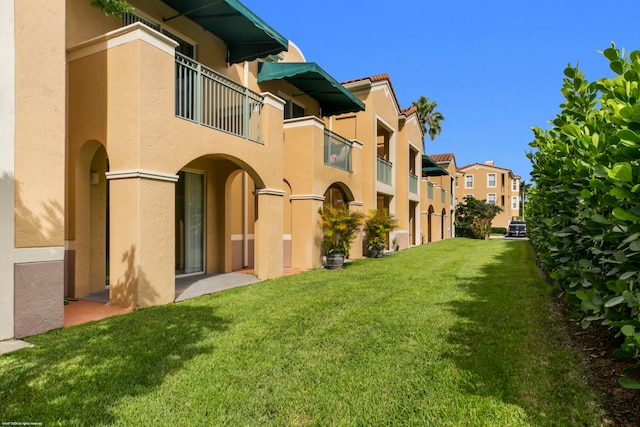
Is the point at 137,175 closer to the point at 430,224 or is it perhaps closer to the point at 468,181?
the point at 430,224

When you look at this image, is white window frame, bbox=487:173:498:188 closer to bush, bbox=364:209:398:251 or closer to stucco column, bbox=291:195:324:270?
bush, bbox=364:209:398:251

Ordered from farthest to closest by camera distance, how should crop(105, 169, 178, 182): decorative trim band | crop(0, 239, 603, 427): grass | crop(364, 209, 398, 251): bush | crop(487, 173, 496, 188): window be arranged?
crop(487, 173, 496, 188): window → crop(364, 209, 398, 251): bush → crop(105, 169, 178, 182): decorative trim band → crop(0, 239, 603, 427): grass

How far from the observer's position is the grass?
317 cm

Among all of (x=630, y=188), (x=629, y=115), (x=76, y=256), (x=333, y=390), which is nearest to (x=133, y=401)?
(x=333, y=390)

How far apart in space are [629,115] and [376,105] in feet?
49.5

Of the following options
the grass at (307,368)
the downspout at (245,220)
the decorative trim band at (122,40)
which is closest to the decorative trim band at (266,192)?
the downspout at (245,220)

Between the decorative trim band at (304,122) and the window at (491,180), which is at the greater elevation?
the window at (491,180)

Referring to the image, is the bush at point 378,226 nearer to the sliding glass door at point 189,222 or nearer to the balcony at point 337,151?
the balcony at point 337,151

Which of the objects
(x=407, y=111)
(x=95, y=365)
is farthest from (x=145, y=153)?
(x=407, y=111)

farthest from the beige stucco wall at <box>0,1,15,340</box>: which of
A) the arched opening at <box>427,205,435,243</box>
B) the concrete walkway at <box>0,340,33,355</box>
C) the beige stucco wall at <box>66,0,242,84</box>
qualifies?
the arched opening at <box>427,205,435,243</box>

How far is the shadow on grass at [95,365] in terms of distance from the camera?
322cm

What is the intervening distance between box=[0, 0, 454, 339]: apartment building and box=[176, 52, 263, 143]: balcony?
47 millimetres

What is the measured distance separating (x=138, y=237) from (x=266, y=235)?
12.8 feet

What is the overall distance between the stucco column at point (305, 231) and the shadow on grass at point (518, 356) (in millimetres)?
5586
